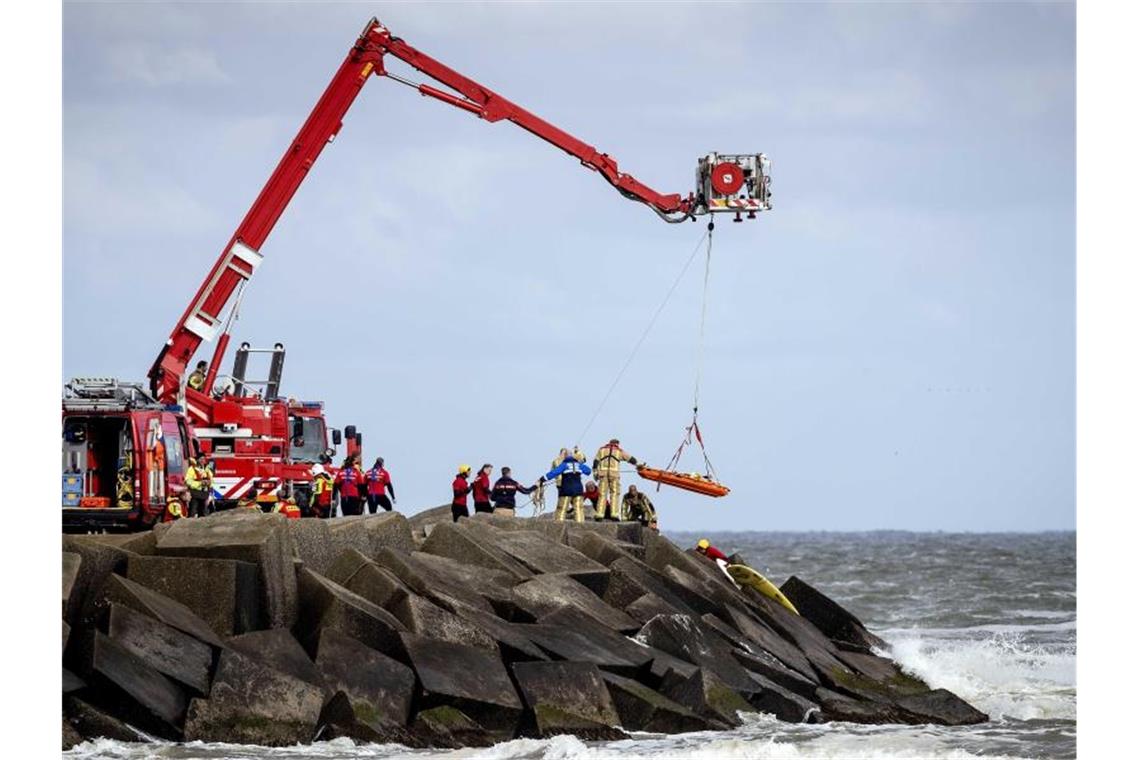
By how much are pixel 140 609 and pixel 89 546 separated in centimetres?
132

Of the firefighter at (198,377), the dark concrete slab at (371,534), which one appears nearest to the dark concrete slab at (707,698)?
the dark concrete slab at (371,534)

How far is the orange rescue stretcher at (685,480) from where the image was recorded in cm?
2989

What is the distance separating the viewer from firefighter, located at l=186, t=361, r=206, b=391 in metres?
32.0

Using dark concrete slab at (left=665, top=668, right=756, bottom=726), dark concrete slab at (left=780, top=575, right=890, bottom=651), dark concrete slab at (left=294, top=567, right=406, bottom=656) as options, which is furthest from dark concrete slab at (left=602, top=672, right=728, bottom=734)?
dark concrete slab at (left=780, top=575, right=890, bottom=651)

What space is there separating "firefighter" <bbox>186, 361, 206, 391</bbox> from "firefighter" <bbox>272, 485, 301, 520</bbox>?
7.07 feet

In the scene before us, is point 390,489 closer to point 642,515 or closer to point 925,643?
point 642,515

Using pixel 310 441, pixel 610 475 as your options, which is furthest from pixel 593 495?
pixel 310 441

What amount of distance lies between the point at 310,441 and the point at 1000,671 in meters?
12.4

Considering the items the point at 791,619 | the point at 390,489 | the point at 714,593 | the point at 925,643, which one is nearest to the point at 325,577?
the point at 714,593

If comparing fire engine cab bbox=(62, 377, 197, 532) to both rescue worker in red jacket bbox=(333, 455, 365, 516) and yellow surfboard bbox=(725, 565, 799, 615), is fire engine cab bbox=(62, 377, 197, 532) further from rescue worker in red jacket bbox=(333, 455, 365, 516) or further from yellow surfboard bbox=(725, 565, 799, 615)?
yellow surfboard bbox=(725, 565, 799, 615)

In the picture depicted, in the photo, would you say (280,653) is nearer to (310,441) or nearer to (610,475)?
(610,475)

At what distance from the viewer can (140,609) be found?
57.5 feet

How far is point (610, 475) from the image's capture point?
29719 mm
